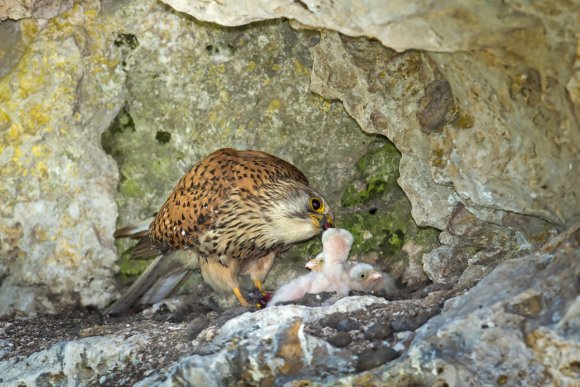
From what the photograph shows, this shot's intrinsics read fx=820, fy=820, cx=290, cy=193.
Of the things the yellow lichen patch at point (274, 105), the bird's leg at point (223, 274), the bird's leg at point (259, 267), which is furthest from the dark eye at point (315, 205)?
the yellow lichen patch at point (274, 105)

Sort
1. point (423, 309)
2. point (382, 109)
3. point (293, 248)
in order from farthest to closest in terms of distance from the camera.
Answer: point (293, 248), point (382, 109), point (423, 309)

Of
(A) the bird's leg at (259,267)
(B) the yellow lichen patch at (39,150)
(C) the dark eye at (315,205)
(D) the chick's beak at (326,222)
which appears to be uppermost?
(B) the yellow lichen patch at (39,150)

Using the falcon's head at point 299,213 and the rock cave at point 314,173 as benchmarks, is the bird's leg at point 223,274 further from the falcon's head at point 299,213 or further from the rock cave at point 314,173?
the falcon's head at point 299,213

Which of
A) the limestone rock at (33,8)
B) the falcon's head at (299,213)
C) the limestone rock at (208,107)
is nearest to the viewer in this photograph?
the limestone rock at (33,8)

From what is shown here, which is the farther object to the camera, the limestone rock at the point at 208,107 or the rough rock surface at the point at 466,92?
the limestone rock at the point at 208,107

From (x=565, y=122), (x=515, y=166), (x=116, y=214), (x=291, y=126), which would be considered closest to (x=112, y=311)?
(x=116, y=214)

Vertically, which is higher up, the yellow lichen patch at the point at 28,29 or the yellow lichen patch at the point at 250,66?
the yellow lichen patch at the point at 28,29

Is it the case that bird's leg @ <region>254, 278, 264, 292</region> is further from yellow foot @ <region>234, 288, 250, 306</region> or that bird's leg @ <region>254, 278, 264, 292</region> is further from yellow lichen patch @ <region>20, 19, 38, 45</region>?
yellow lichen patch @ <region>20, 19, 38, 45</region>

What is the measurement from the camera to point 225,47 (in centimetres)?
616

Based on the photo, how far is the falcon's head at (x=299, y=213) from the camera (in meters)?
5.79

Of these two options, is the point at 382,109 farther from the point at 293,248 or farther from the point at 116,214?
the point at 116,214

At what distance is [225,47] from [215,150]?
78 cm

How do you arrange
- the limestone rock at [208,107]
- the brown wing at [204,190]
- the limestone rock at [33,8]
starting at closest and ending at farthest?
the limestone rock at [33,8] < the brown wing at [204,190] < the limestone rock at [208,107]

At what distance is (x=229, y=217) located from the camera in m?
5.76
